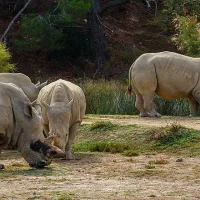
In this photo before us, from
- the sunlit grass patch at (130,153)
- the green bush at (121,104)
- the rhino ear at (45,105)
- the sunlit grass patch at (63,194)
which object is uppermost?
the rhino ear at (45,105)

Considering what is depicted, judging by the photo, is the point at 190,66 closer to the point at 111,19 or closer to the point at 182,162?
the point at 182,162

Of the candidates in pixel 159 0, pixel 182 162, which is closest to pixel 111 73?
pixel 159 0

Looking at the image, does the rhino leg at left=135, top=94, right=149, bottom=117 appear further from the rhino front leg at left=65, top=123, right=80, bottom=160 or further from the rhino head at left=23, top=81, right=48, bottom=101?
the rhino front leg at left=65, top=123, right=80, bottom=160

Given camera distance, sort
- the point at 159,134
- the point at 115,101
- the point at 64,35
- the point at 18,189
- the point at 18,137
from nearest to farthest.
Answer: the point at 18,189 → the point at 18,137 → the point at 159,134 → the point at 115,101 → the point at 64,35

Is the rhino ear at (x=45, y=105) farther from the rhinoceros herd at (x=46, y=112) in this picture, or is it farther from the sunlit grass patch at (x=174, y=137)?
the sunlit grass patch at (x=174, y=137)

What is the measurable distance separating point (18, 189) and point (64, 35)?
27.2 m

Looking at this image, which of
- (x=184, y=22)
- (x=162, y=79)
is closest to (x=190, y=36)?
(x=184, y=22)

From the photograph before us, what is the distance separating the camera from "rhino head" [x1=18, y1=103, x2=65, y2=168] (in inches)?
555

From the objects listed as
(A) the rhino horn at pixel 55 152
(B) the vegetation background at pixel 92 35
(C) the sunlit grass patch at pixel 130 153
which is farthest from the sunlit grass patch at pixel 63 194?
(B) the vegetation background at pixel 92 35

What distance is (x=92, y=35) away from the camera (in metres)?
40.2

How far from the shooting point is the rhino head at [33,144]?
46.3 ft

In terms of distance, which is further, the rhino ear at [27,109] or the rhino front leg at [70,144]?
the rhino front leg at [70,144]

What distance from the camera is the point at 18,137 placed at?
14156mm

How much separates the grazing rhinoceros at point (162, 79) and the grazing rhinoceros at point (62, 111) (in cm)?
606
